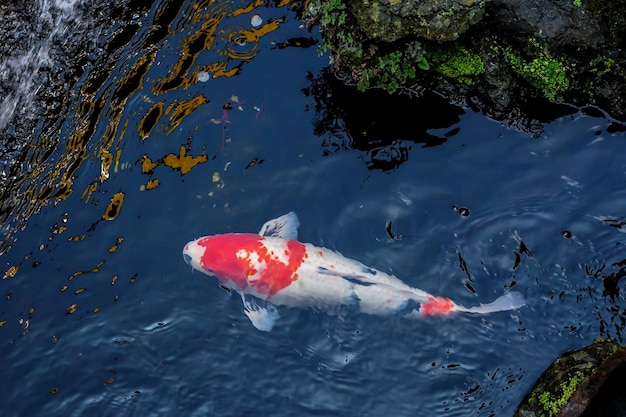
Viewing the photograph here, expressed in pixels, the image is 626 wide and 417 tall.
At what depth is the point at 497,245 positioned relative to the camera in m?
7.04

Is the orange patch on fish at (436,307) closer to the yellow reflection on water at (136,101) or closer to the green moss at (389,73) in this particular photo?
the green moss at (389,73)

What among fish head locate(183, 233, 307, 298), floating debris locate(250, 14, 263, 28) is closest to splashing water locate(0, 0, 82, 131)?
floating debris locate(250, 14, 263, 28)

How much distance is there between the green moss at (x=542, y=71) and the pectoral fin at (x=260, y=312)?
3.97 metres

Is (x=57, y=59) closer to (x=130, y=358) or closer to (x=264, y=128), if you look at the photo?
(x=264, y=128)

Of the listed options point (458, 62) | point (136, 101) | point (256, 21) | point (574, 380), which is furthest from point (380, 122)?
point (574, 380)

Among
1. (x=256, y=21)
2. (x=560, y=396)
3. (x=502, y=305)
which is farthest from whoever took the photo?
(x=256, y=21)

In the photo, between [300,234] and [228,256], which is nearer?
[228,256]

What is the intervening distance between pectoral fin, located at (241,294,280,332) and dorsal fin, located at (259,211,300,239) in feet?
2.52

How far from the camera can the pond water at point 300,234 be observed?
6672 millimetres

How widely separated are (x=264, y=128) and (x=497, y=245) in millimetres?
3197

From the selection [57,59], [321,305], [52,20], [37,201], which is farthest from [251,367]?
[52,20]

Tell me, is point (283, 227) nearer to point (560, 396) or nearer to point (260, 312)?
point (260, 312)

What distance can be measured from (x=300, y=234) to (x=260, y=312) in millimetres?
1023

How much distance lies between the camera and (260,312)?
7105mm
